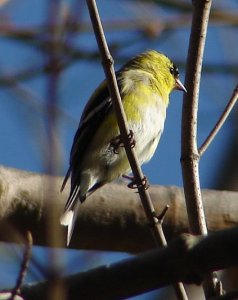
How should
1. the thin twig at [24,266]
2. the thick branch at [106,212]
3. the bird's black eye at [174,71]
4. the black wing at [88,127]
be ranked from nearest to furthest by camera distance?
1. the thin twig at [24,266]
2. the thick branch at [106,212]
3. the black wing at [88,127]
4. the bird's black eye at [174,71]

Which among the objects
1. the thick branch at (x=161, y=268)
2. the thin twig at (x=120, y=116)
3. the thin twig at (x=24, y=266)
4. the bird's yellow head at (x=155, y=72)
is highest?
the bird's yellow head at (x=155, y=72)

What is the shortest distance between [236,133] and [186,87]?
191cm

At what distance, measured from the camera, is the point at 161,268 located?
1.46m

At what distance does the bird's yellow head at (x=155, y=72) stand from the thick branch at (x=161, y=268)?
3023 millimetres

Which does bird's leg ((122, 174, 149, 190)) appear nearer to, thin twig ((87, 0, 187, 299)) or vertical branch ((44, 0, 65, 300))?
thin twig ((87, 0, 187, 299))

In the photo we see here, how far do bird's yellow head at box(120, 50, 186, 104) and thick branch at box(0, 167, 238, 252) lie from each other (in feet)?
3.67

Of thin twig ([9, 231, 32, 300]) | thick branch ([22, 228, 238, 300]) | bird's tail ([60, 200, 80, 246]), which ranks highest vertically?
bird's tail ([60, 200, 80, 246])

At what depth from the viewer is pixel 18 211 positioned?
330 centimetres

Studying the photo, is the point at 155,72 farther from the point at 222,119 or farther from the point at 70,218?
the point at 222,119

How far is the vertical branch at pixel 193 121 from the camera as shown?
2.61 meters

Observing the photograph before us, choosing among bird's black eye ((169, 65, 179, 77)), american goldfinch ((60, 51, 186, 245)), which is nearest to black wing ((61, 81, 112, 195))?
american goldfinch ((60, 51, 186, 245))

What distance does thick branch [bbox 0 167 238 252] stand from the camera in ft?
10.8

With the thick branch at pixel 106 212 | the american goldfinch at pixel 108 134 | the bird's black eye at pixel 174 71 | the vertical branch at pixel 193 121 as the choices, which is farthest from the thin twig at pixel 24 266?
the bird's black eye at pixel 174 71

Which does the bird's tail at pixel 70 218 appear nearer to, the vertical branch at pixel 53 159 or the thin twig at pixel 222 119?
the thin twig at pixel 222 119
